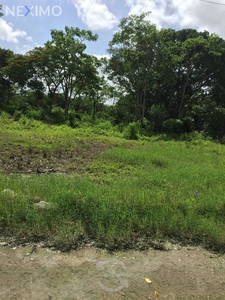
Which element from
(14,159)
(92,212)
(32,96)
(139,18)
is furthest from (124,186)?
(32,96)

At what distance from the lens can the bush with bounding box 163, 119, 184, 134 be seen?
80.3 feet

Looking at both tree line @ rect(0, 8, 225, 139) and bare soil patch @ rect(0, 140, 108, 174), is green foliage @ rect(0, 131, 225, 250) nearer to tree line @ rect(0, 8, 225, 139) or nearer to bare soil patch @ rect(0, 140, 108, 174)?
bare soil patch @ rect(0, 140, 108, 174)

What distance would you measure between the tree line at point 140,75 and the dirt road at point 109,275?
67.0 feet

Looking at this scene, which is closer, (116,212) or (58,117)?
(116,212)

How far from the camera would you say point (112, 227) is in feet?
13.2

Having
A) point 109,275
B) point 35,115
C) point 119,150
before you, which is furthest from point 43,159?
point 35,115

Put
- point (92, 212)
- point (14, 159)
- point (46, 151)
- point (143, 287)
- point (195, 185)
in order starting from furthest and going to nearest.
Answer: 1. point (46, 151)
2. point (14, 159)
3. point (195, 185)
4. point (92, 212)
5. point (143, 287)

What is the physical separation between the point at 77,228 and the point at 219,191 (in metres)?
3.78

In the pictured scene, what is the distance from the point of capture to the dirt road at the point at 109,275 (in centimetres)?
286

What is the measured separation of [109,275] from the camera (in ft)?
10.4

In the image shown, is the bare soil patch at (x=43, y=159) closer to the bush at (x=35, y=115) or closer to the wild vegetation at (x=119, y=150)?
the wild vegetation at (x=119, y=150)

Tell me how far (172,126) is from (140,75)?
215 inches

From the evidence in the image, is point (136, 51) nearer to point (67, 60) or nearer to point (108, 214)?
point (67, 60)

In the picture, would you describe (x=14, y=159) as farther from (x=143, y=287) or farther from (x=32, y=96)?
(x=32, y=96)
